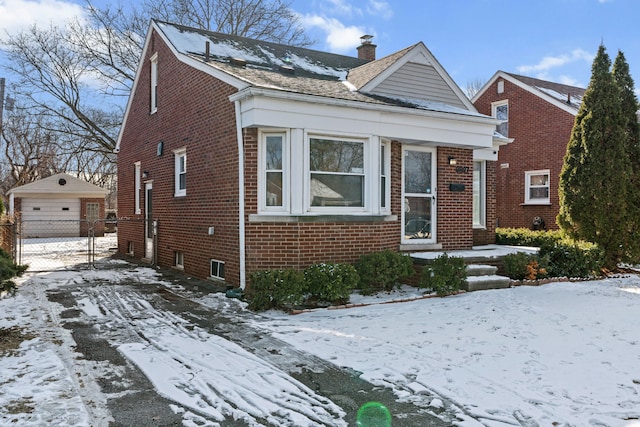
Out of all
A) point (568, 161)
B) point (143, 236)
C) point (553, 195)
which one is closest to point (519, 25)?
point (568, 161)

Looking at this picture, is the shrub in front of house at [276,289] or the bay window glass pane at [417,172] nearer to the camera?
the shrub in front of house at [276,289]

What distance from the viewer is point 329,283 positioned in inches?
A: 299

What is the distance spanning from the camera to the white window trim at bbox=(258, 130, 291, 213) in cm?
855

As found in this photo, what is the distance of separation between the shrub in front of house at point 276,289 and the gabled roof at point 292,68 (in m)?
3.18

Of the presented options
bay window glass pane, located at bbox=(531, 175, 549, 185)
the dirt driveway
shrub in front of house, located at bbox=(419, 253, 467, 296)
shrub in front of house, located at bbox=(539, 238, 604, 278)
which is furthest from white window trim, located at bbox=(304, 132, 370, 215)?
bay window glass pane, located at bbox=(531, 175, 549, 185)

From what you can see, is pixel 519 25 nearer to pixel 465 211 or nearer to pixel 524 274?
pixel 465 211

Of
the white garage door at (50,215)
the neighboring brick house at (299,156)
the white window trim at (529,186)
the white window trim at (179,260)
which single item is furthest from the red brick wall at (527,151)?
the white garage door at (50,215)

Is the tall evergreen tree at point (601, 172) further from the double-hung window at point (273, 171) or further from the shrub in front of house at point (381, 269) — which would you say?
the double-hung window at point (273, 171)

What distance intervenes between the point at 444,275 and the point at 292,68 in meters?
6.06

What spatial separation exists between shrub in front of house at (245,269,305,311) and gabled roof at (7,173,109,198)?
2314 cm

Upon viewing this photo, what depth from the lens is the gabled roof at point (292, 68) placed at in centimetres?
912

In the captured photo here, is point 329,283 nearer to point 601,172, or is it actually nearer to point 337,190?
point 337,190

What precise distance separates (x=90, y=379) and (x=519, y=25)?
12.4 metres

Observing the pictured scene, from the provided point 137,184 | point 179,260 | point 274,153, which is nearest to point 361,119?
point 274,153
